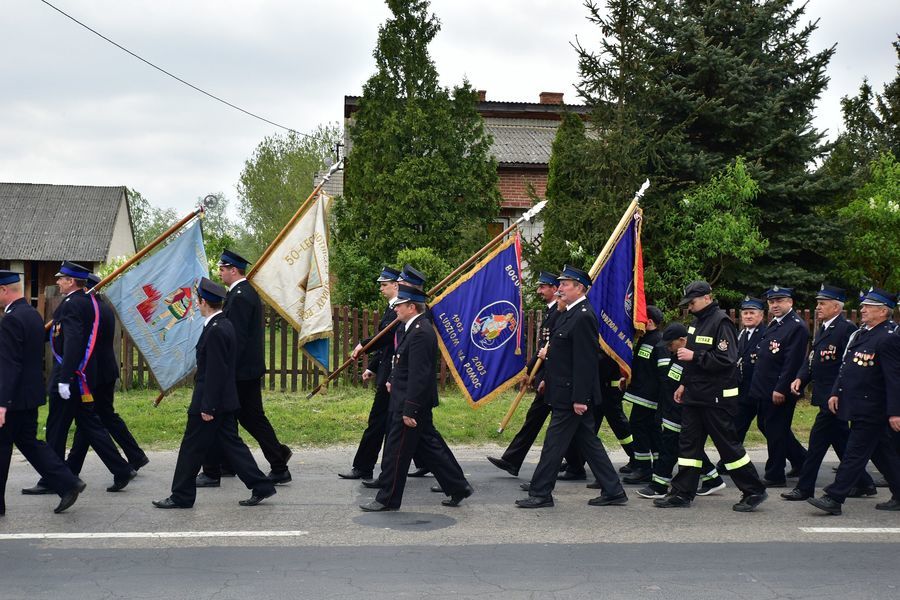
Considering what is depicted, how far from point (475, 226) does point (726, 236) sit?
5775mm

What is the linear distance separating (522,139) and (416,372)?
22386 millimetres

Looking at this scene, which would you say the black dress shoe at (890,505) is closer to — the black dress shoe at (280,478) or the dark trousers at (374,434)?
the dark trousers at (374,434)

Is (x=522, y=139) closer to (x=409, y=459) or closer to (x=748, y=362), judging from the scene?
(x=748, y=362)

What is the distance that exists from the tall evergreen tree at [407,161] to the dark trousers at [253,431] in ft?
39.1

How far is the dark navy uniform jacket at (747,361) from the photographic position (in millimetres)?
8961

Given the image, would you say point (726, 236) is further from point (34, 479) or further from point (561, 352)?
point (34, 479)

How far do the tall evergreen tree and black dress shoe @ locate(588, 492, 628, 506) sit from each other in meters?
12.7

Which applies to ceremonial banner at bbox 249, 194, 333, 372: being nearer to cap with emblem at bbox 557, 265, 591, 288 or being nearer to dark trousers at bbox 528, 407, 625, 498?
cap with emblem at bbox 557, 265, 591, 288

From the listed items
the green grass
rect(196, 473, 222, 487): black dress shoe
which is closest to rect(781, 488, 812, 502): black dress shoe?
the green grass

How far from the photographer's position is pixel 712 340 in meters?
7.39

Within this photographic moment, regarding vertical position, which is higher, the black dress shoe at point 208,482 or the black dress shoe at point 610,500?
the black dress shoe at point 208,482

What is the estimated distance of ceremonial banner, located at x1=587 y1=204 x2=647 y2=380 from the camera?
28.6 feet

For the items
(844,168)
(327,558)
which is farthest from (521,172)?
(327,558)

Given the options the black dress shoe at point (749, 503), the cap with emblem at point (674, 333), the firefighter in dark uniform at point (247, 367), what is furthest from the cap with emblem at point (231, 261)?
the black dress shoe at point (749, 503)
